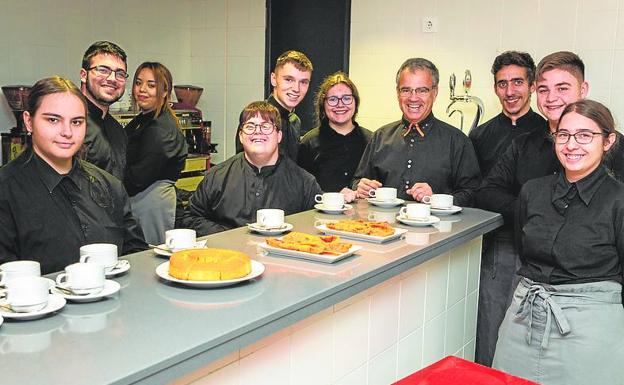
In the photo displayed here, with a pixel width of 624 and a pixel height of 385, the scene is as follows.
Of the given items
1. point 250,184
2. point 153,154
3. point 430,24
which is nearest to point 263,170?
point 250,184

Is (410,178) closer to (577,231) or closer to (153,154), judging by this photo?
(577,231)

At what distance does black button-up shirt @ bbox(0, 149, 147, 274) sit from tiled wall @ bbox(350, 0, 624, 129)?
313 centimetres

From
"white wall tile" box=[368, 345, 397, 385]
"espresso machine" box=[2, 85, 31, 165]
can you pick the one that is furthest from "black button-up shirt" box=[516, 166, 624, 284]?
"espresso machine" box=[2, 85, 31, 165]

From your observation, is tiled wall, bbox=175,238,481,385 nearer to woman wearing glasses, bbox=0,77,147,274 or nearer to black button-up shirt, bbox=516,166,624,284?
black button-up shirt, bbox=516,166,624,284

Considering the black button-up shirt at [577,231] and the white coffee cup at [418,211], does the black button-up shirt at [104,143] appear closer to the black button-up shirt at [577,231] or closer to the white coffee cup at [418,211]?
the white coffee cup at [418,211]

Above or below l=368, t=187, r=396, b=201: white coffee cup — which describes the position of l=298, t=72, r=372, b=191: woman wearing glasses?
above

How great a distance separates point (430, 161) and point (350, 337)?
4.33 ft

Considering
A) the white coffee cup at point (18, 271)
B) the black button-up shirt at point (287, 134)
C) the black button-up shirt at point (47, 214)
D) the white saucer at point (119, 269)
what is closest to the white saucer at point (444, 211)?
the black button-up shirt at point (287, 134)

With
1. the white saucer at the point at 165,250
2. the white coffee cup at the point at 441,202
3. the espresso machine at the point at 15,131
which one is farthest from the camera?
the espresso machine at the point at 15,131

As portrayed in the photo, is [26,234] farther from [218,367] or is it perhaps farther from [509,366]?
[509,366]

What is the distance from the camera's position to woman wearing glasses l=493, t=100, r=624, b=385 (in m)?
2.23

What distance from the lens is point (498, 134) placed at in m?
3.29

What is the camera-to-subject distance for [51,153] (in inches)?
81.7

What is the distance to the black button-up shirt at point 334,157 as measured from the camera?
11.2 ft
